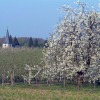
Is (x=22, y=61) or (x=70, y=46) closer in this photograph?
(x=70, y=46)

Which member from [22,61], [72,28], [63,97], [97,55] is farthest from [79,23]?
[22,61]

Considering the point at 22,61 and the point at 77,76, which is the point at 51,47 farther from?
the point at 22,61

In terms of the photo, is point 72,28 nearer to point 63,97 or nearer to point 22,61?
point 63,97

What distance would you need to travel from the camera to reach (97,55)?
110 ft

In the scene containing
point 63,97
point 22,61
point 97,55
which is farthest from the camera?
point 22,61

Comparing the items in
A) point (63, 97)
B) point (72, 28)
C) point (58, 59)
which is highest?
point (72, 28)

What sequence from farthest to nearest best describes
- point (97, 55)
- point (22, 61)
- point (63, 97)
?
point (22, 61) → point (97, 55) → point (63, 97)

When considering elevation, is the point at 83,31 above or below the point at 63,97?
above

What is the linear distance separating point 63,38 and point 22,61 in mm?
23481

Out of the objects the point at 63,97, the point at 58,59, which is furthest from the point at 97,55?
the point at 63,97

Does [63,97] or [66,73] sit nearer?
[63,97]

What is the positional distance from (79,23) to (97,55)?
278cm

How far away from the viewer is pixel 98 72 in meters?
34.3

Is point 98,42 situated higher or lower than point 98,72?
higher
